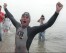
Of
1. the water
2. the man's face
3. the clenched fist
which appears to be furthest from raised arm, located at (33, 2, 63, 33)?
the water

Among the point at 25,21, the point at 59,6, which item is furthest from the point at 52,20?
the point at 25,21

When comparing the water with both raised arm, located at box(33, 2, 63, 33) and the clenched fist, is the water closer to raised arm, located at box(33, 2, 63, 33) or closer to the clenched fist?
raised arm, located at box(33, 2, 63, 33)

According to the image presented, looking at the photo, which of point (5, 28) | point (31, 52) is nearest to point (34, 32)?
point (31, 52)

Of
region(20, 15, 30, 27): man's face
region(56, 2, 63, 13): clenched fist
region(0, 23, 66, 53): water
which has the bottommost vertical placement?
region(0, 23, 66, 53): water

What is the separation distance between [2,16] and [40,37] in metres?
4.32

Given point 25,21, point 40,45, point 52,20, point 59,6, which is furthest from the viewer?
point 40,45

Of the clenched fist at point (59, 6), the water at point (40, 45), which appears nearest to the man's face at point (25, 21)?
the clenched fist at point (59, 6)

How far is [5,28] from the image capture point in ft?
56.4

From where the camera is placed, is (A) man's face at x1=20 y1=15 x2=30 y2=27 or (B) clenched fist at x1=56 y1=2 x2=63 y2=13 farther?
(A) man's face at x1=20 y1=15 x2=30 y2=27

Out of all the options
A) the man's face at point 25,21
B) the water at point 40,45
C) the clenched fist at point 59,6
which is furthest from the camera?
the water at point 40,45

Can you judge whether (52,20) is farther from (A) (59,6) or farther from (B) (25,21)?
(B) (25,21)

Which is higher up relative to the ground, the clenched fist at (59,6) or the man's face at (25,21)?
the clenched fist at (59,6)

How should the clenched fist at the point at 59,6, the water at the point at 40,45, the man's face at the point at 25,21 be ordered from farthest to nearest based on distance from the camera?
the water at the point at 40,45 < the man's face at the point at 25,21 < the clenched fist at the point at 59,6

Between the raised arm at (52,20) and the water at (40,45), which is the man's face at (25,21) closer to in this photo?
the raised arm at (52,20)
